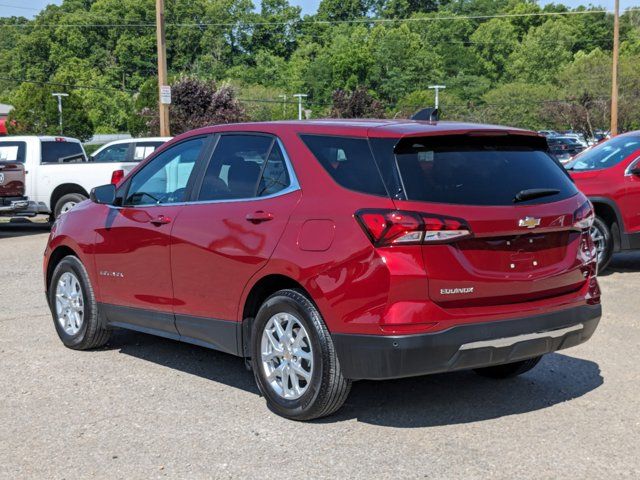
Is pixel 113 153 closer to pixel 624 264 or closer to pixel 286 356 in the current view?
pixel 624 264

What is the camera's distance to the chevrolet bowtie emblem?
16.3 feet

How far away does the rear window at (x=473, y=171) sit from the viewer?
16.0ft

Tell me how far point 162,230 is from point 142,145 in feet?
45.2

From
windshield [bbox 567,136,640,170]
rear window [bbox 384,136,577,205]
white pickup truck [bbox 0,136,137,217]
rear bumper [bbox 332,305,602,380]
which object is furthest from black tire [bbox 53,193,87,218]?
rear bumper [bbox 332,305,602,380]

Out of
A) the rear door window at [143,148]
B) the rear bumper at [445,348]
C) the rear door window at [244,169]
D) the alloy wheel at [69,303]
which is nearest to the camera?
the rear bumper at [445,348]

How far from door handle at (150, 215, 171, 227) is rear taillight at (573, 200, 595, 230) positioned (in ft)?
8.84

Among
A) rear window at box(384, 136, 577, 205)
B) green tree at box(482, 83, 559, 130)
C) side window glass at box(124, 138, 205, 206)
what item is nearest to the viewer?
rear window at box(384, 136, 577, 205)

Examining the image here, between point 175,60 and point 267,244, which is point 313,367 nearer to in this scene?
point 267,244

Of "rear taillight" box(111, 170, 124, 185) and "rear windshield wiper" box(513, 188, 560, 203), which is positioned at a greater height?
"rear windshield wiper" box(513, 188, 560, 203)

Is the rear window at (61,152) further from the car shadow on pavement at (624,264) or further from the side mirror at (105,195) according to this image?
the side mirror at (105,195)

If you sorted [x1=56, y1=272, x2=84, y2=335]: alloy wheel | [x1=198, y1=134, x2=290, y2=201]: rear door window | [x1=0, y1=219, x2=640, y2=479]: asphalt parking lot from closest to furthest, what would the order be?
[x1=0, y1=219, x2=640, y2=479]: asphalt parking lot, [x1=198, y1=134, x2=290, y2=201]: rear door window, [x1=56, y1=272, x2=84, y2=335]: alloy wheel

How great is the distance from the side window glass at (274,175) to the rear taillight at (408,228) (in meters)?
0.84

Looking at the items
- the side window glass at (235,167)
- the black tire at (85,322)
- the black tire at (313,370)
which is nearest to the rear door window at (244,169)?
the side window glass at (235,167)

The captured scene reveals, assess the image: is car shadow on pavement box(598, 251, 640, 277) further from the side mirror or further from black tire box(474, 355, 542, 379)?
the side mirror
